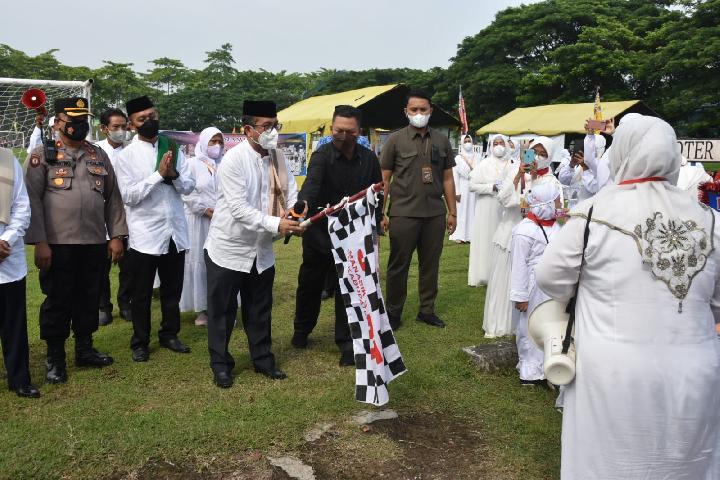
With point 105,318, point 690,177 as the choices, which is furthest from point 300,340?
point 690,177

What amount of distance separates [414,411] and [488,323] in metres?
2.17

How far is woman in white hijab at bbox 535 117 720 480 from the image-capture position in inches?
101

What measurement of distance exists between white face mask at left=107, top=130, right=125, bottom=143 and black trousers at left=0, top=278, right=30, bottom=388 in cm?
244

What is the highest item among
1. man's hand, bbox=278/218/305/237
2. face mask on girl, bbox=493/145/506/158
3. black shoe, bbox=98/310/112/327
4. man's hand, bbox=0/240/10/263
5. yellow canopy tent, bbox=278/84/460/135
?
yellow canopy tent, bbox=278/84/460/135

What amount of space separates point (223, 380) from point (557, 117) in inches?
990

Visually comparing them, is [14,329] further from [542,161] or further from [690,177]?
[690,177]

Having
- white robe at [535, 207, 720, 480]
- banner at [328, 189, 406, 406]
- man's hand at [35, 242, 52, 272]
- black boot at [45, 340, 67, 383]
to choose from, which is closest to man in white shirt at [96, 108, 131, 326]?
black boot at [45, 340, 67, 383]

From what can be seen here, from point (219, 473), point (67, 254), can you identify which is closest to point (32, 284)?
point (67, 254)

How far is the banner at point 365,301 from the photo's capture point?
4.14 metres

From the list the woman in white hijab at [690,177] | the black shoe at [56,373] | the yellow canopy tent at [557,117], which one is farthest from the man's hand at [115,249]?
the yellow canopy tent at [557,117]

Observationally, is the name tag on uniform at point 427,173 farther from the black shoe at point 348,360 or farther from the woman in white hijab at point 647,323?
the woman in white hijab at point 647,323

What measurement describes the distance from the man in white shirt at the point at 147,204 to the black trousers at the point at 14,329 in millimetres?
1032

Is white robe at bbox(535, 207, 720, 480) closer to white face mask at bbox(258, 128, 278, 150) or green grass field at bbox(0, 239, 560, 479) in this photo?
green grass field at bbox(0, 239, 560, 479)

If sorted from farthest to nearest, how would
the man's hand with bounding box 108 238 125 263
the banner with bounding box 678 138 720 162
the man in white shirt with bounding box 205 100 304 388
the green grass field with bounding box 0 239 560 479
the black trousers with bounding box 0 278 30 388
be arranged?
the banner with bounding box 678 138 720 162 < the man's hand with bounding box 108 238 125 263 < the man in white shirt with bounding box 205 100 304 388 < the black trousers with bounding box 0 278 30 388 < the green grass field with bounding box 0 239 560 479
